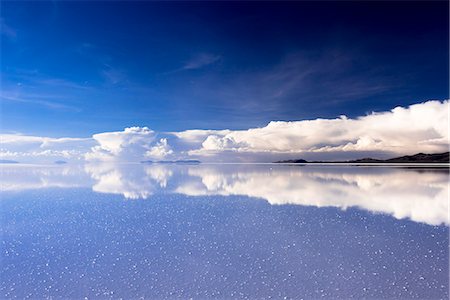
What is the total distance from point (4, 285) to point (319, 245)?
8.68m

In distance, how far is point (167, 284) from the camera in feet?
23.3

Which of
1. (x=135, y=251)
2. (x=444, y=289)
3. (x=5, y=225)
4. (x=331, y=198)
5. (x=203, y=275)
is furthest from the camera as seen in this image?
(x=331, y=198)

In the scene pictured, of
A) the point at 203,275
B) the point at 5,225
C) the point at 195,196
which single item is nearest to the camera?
the point at 203,275

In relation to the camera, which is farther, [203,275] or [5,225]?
[5,225]

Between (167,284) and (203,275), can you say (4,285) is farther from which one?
(203,275)

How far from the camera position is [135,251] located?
9320 mm

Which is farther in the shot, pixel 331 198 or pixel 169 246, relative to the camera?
pixel 331 198

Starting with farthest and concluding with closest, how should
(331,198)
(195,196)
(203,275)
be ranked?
(195,196) < (331,198) < (203,275)

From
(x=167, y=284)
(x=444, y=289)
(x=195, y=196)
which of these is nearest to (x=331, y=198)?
Answer: (x=195, y=196)

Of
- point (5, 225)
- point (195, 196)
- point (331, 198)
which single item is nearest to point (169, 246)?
point (5, 225)

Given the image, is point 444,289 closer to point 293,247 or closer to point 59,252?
point 293,247

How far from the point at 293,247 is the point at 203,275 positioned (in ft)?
11.1

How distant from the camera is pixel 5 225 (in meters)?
13.0

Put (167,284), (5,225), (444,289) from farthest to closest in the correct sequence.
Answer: (5,225) → (167,284) → (444,289)
